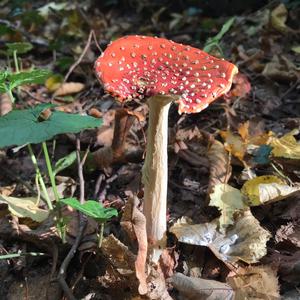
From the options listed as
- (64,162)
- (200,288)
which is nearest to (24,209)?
(64,162)

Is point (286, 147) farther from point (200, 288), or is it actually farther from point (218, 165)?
point (200, 288)

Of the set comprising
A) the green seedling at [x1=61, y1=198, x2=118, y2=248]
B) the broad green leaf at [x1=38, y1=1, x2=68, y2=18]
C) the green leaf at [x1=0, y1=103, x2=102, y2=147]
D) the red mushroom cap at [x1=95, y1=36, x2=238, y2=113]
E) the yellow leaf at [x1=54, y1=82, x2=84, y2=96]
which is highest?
the red mushroom cap at [x1=95, y1=36, x2=238, y2=113]

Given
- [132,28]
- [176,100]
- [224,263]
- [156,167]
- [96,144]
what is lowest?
[132,28]

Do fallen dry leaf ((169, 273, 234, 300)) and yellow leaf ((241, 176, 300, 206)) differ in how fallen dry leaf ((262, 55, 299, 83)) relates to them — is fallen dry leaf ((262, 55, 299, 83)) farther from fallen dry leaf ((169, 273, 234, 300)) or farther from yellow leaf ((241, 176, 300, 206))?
fallen dry leaf ((169, 273, 234, 300))

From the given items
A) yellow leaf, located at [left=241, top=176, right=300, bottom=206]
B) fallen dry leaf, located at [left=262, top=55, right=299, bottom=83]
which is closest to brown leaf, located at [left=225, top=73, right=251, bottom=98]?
fallen dry leaf, located at [left=262, top=55, right=299, bottom=83]

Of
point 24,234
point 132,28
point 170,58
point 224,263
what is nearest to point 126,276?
point 224,263

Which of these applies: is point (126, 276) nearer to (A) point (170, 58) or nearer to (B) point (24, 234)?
(B) point (24, 234)

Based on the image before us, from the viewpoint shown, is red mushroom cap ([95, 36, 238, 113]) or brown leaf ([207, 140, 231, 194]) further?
brown leaf ([207, 140, 231, 194])
